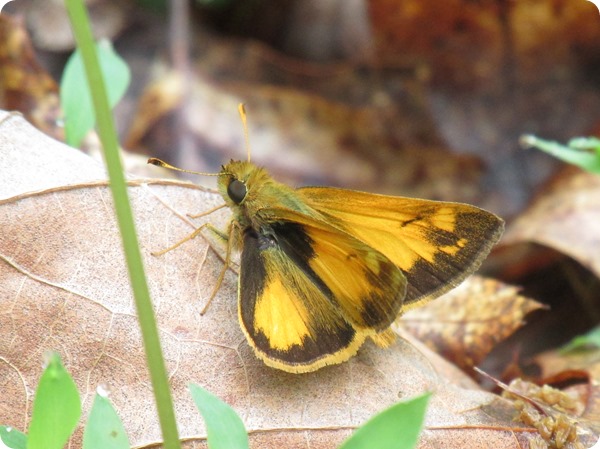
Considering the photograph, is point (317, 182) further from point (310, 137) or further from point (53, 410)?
point (53, 410)

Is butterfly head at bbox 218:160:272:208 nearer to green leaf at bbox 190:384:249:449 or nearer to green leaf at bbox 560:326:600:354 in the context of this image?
green leaf at bbox 190:384:249:449

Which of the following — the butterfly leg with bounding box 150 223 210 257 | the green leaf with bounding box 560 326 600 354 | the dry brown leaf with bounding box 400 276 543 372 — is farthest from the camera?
the green leaf with bounding box 560 326 600 354

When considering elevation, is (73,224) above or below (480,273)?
below

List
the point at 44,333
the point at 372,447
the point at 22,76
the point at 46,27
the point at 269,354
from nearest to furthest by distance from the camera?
the point at 372,447
the point at 44,333
the point at 269,354
the point at 22,76
the point at 46,27

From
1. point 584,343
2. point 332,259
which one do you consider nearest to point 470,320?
point 584,343

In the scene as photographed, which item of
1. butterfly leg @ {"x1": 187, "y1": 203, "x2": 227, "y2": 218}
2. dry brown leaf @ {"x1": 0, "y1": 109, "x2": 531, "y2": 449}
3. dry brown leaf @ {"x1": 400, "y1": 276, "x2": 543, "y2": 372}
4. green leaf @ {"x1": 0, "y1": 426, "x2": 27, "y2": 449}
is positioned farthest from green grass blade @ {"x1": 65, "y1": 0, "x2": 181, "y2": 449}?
dry brown leaf @ {"x1": 400, "y1": 276, "x2": 543, "y2": 372}

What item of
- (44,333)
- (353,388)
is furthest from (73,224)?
(353,388)

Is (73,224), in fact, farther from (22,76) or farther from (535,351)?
(535,351)
